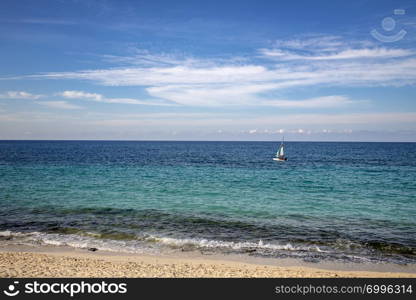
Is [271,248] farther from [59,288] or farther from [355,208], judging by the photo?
[355,208]

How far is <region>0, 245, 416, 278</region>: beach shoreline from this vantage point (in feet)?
39.1

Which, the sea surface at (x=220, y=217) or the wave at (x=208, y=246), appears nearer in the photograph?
the wave at (x=208, y=246)

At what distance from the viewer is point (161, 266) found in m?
13.2

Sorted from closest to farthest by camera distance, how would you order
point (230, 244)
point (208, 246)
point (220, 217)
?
point (208, 246) → point (230, 244) → point (220, 217)

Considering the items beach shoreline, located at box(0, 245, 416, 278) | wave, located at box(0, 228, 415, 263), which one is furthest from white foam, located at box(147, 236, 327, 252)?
beach shoreline, located at box(0, 245, 416, 278)

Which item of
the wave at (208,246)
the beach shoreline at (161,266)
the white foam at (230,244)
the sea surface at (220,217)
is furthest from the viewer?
the sea surface at (220,217)

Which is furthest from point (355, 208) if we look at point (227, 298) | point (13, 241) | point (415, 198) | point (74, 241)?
point (13, 241)

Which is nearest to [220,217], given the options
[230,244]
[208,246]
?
[230,244]

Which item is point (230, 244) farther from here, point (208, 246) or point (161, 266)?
point (161, 266)

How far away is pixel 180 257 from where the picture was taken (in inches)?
592

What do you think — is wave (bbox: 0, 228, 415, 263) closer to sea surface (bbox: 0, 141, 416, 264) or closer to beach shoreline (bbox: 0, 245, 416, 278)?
sea surface (bbox: 0, 141, 416, 264)

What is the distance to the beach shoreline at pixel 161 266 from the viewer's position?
11922mm

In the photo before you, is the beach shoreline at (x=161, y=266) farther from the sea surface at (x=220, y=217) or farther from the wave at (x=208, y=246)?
the sea surface at (x=220, y=217)

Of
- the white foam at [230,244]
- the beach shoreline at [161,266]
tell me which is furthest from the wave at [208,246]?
the beach shoreline at [161,266]
